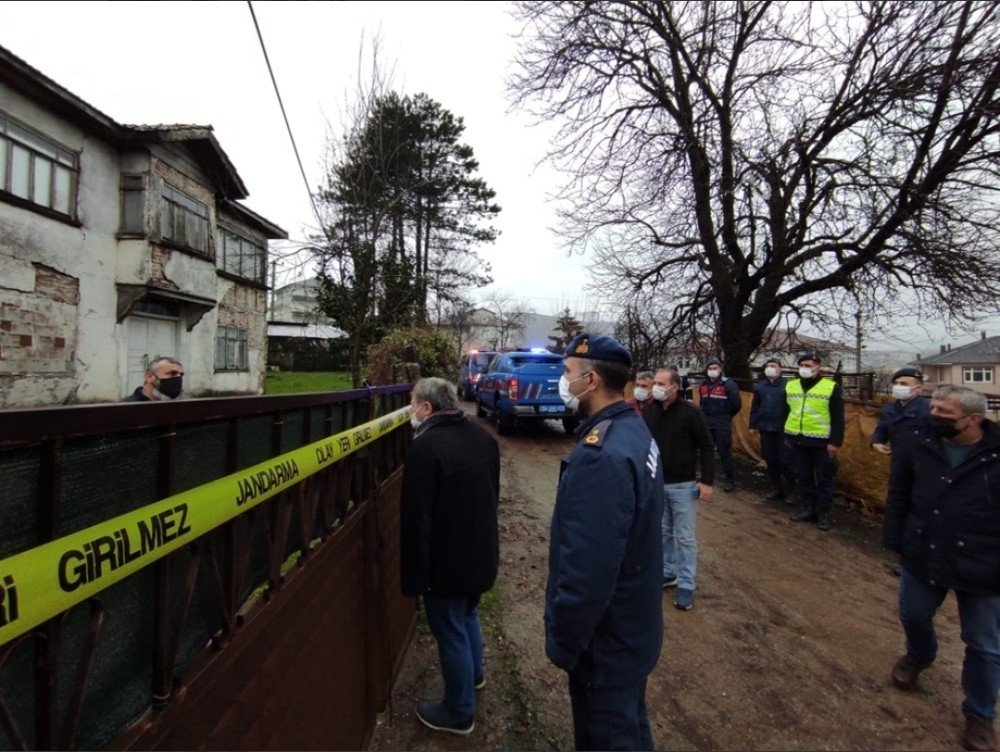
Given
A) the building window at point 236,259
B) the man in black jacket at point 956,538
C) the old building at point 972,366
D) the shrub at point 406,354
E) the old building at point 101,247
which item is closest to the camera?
the man in black jacket at point 956,538

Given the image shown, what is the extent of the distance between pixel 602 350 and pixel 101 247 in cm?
1587

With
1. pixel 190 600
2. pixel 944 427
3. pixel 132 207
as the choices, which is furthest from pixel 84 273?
pixel 944 427

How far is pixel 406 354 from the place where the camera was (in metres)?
8.88

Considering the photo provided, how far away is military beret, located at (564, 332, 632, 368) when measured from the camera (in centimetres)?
209

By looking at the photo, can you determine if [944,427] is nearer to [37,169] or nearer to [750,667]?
[750,667]

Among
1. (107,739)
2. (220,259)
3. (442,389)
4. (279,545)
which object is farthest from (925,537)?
(220,259)

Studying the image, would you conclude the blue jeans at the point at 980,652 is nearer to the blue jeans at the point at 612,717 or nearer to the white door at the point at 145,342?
the blue jeans at the point at 612,717

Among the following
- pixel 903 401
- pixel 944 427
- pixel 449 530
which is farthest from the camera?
pixel 903 401

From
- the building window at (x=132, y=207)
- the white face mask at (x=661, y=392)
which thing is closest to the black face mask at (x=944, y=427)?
the white face mask at (x=661, y=392)

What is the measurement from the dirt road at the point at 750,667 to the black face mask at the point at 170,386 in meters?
2.61

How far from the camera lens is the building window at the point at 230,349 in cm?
1873

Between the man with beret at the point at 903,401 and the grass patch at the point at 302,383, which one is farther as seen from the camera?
the grass patch at the point at 302,383

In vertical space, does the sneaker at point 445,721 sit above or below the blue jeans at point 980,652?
below

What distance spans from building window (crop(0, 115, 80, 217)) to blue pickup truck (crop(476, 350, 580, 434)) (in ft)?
37.0
